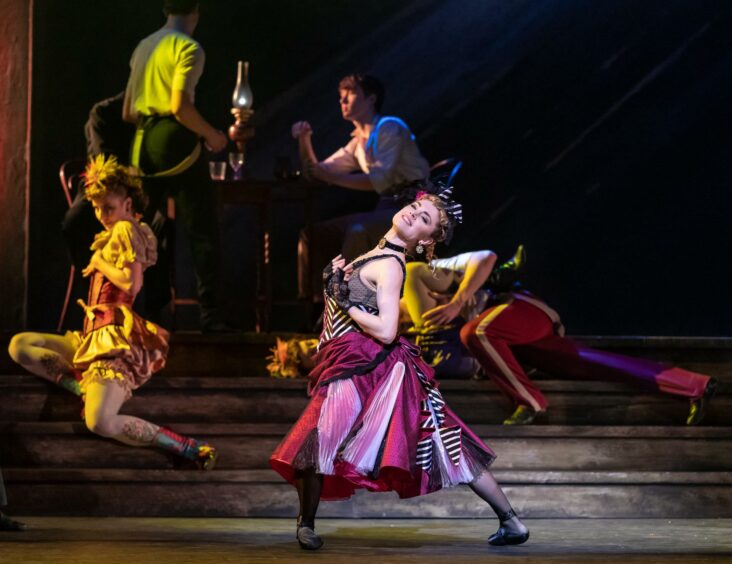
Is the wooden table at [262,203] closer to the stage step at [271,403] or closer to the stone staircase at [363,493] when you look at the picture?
the stone staircase at [363,493]

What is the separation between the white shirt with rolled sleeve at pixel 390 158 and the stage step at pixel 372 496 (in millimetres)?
2030

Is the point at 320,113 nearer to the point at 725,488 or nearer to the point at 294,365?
the point at 294,365

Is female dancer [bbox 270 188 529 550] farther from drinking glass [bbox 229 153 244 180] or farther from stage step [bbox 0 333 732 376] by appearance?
drinking glass [bbox 229 153 244 180]

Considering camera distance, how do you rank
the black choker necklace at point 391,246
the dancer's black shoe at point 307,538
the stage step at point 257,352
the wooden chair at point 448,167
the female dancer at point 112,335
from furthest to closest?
1. the stage step at point 257,352
2. the female dancer at point 112,335
3. the wooden chair at point 448,167
4. the black choker necklace at point 391,246
5. the dancer's black shoe at point 307,538

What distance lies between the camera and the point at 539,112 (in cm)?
899

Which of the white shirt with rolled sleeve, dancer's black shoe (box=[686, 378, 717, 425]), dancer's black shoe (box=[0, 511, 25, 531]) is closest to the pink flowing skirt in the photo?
dancer's black shoe (box=[0, 511, 25, 531])

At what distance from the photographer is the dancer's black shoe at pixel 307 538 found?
15.3ft

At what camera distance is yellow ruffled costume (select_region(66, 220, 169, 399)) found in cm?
601

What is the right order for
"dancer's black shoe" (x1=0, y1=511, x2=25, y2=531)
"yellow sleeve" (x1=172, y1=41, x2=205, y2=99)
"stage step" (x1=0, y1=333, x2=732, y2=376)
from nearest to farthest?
"dancer's black shoe" (x1=0, y1=511, x2=25, y2=531) → "stage step" (x1=0, y1=333, x2=732, y2=376) → "yellow sleeve" (x1=172, y1=41, x2=205, y2=99)

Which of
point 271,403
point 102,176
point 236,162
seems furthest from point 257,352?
point 102,176

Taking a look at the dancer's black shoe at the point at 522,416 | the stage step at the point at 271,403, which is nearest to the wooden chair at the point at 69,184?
the stage step at the point at 271,403

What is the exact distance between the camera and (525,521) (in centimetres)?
564

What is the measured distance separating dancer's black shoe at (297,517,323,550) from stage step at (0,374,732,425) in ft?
5.25

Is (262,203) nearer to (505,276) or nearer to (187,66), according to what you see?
(187,66)
